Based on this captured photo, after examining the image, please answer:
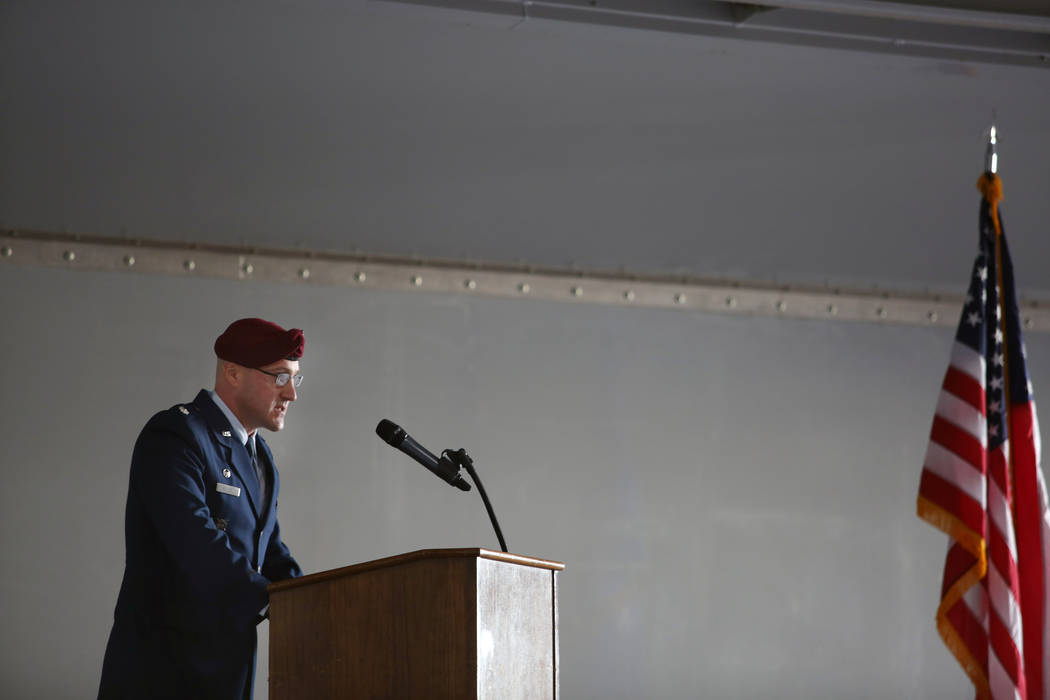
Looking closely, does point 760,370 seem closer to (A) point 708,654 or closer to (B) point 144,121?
(A) point 708,654

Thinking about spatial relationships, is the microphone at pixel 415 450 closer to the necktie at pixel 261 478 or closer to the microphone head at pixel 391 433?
the microphone head at pixel 391 433

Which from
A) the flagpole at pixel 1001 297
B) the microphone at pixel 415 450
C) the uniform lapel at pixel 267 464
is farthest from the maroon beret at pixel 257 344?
the flagpole at pixel 1001 297

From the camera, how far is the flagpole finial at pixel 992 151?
4652mm

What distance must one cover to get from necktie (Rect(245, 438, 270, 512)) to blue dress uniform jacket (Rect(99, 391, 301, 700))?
0.58ft

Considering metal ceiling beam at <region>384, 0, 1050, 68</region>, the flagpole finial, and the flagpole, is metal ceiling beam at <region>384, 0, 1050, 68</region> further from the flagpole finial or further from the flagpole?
the flagpole

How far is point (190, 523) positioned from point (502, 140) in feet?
8.74

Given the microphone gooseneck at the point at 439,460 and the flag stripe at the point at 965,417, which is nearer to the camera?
the microphone gooseneck at the point at 439,460

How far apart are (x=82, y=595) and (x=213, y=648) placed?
82.7 inches

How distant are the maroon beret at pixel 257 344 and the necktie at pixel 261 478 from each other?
211 millimetres

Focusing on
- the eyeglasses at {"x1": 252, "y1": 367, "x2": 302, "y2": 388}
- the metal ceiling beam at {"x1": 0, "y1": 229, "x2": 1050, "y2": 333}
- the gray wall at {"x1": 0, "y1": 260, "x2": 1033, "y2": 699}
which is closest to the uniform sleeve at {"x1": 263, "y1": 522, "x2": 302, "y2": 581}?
the eyeglasses at {"x1": 252, "y1": 367, "x2": 302, "y2": 388}

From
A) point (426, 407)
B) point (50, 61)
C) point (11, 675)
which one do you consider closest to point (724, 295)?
point (426, 407)

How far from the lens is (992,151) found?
475 centimetres

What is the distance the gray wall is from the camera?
186 inches

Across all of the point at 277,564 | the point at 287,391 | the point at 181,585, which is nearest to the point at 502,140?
the point at 287,391
